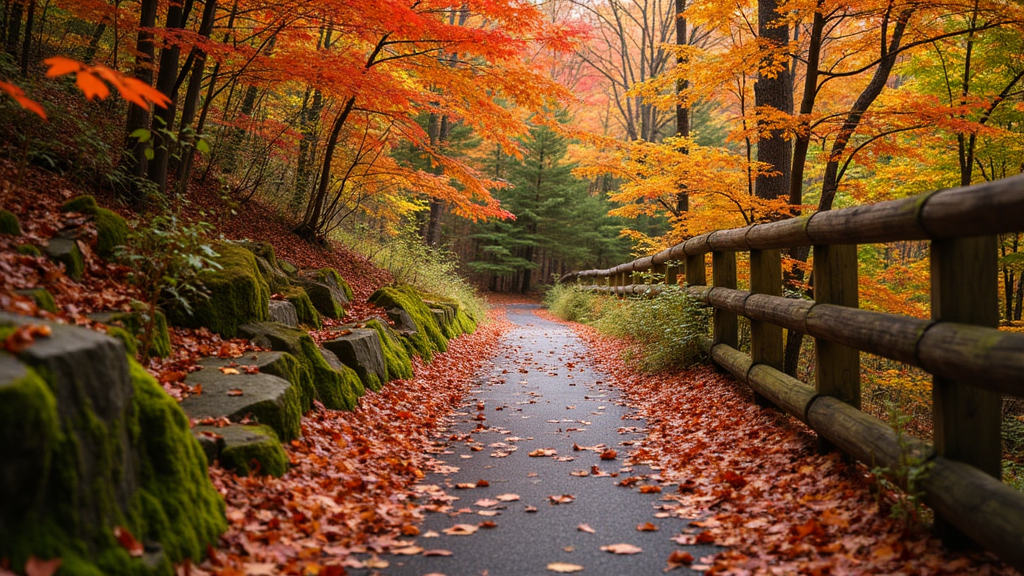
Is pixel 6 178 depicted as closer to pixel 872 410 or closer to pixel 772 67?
pixel 772 67

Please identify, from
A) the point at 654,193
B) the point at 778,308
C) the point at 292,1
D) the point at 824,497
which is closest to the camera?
the point at 824,497

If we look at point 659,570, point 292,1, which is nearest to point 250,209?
point 292,1

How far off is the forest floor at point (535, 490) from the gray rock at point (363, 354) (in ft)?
0.76

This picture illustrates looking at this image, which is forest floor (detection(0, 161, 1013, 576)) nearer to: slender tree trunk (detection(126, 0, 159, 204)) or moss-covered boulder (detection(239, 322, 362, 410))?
moss-covered boulder (detection(239, 322, 362, 410))

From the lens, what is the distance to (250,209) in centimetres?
1059

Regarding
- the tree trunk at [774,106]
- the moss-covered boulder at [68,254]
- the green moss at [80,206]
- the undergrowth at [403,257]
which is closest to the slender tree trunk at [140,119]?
the green moss at [80,206]

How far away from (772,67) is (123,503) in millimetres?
8245

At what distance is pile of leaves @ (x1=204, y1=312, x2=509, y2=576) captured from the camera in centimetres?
290

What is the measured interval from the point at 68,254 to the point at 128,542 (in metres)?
2.92

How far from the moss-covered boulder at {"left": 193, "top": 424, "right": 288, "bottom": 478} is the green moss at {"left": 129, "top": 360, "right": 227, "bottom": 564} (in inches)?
15.4

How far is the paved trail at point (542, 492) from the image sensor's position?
10.2 feet

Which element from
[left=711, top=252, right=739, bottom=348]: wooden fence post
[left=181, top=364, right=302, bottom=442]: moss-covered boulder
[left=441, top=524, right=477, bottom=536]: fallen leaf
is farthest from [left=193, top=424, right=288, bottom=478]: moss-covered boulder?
[left=711, top=252, right=739, bottom=348]: wooden fence post

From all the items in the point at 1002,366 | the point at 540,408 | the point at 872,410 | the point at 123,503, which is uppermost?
the point at 1002,366

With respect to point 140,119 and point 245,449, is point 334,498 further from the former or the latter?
point 140,119
